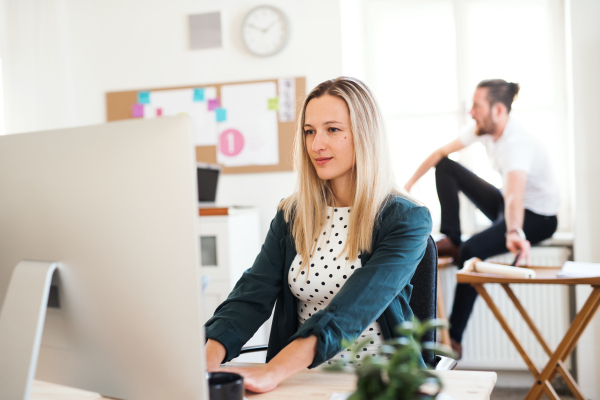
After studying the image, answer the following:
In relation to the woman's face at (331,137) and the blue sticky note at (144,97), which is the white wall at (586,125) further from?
the blue sticky note at (144,97)

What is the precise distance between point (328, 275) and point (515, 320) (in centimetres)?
213

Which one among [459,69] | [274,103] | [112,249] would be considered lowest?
[112,249]

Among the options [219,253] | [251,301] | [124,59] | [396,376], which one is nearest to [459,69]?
[219,253]

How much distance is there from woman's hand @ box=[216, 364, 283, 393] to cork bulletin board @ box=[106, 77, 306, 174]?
7.82ft

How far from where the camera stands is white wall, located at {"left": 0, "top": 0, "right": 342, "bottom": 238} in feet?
11.2

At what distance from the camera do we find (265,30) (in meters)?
3.38

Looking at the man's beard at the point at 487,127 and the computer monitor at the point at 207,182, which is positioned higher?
the man's beard at the point at 487,127

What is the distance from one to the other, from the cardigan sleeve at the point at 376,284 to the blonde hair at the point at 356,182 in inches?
2.3

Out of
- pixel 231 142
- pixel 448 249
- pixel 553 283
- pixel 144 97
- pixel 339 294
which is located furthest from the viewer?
pixel 144 97

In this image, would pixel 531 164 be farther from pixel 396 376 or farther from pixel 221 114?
pixel 396 376

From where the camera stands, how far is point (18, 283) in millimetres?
812

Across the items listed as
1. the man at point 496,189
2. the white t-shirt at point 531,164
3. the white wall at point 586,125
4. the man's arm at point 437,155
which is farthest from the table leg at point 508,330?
the man's arm at point 437,155

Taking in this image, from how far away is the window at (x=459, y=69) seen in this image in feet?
10.8

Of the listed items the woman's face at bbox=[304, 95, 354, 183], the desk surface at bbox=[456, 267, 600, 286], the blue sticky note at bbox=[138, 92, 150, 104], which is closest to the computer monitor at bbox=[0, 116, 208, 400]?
the woman's face at bbox=[304, 95, 354, 183]
